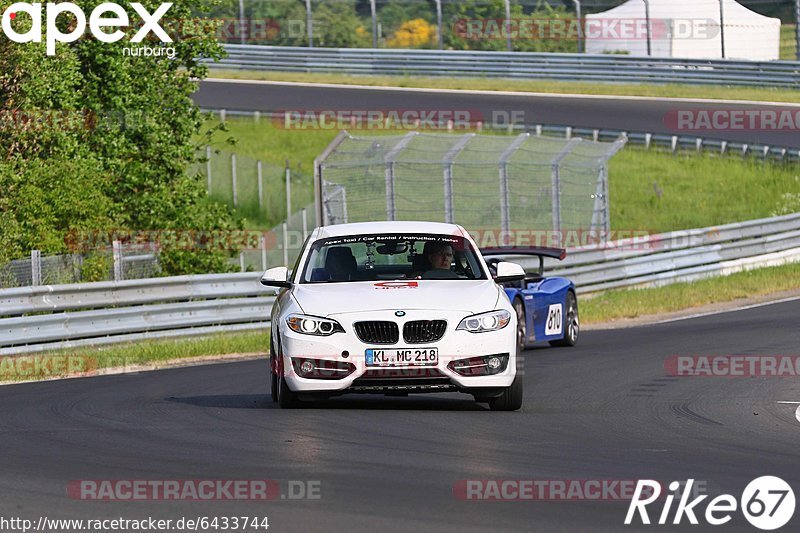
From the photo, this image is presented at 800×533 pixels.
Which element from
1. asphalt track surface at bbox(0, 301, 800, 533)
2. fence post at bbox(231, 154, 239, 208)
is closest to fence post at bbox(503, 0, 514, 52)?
fence post at bbox(231, 154, 239, 208)

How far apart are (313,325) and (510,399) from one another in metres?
1.59

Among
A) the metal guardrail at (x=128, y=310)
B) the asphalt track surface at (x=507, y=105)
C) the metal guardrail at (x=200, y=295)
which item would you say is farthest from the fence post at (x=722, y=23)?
the metal guardrail at (x=128, y=310)

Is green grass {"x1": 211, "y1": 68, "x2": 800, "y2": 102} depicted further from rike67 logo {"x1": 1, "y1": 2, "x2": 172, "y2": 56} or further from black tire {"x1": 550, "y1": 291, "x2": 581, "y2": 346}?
black tire {"x1": 550, "y1": 291, "x2": 581, "y2": 346}

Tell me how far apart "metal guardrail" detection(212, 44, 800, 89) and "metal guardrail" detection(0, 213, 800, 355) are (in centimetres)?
1502

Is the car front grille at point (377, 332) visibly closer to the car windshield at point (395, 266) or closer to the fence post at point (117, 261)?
the car windshield at point (395, 266)

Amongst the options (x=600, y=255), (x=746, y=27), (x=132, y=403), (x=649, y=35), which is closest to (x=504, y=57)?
(x=649, y=35)

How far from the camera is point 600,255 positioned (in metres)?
26.7

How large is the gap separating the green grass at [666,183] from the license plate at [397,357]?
2230 cm

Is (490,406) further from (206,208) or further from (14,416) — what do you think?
(206,208)

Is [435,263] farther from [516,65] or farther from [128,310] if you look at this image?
[516,65]

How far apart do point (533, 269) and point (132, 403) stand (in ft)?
44.7

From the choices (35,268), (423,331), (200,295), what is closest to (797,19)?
(200,295)

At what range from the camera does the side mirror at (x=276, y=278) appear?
39.0 ft

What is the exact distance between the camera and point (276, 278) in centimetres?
1194
